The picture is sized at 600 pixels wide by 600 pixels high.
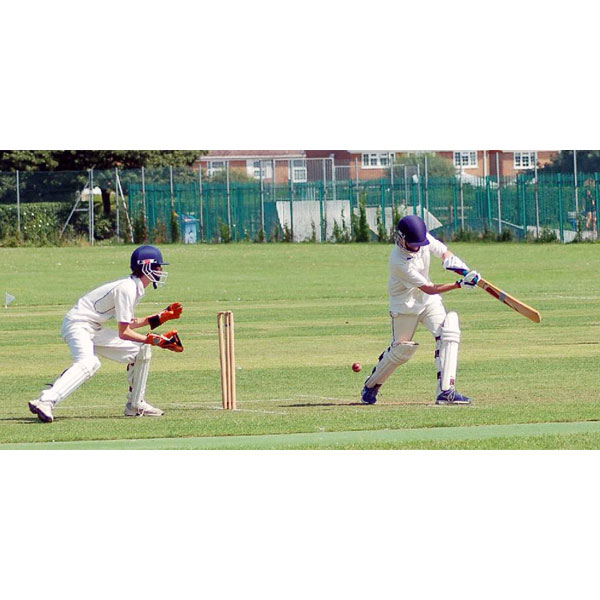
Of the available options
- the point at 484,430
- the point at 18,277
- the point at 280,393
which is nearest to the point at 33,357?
the point at 280,393

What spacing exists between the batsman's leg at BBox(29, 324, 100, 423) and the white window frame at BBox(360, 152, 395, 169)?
34543 millimetres

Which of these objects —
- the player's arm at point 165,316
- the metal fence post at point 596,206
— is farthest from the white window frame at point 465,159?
the player's arm at point 165,316

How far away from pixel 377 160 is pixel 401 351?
116 ft

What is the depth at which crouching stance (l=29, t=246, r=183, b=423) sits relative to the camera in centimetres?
1338

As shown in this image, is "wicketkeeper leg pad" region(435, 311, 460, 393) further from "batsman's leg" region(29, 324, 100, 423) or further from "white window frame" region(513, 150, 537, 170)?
"white window frame" region(513, 150, 537, 170)

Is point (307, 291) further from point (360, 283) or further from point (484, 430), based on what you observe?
point (484, 430)

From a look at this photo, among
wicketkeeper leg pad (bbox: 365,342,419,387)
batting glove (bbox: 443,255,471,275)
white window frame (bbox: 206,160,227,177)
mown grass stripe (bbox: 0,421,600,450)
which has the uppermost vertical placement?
white window frame (bbox: 206,160,227,177)

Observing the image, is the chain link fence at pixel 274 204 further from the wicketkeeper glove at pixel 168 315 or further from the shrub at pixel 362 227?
the wicketkeeper glove at pixel 168 315

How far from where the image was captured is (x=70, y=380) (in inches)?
523

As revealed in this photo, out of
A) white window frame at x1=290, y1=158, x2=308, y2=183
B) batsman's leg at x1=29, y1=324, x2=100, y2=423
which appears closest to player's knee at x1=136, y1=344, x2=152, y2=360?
batsman's leg at x1=29, y1=324, x2=100, y2=423

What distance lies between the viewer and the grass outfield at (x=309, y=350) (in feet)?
42.5

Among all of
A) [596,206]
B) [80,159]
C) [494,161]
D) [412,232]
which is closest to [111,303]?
[412,232]

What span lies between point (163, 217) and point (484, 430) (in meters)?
37.0

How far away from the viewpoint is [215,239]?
49.0m
